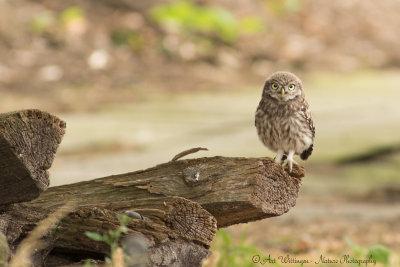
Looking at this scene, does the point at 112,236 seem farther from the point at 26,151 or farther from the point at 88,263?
the point at 26,151

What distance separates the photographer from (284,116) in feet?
16.7

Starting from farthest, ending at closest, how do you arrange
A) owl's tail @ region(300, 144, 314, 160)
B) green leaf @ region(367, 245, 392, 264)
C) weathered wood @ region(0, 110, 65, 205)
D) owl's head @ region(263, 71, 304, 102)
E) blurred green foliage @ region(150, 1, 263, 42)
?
1. blurred green foliage @ region(150, 1, 263, 42)
2. owl's tail @ region(300, 144, 314, 160)
3. owl's head @ region(263, 71, 304, 102)
4. green leaf @ region(367, 245, 392, 264)
5. weathered wood @ region(0, 110, 65, 205)

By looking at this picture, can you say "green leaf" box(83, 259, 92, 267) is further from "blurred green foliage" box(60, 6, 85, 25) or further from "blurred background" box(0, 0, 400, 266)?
"blurred green foliage" box(60, 6, 85, 25)

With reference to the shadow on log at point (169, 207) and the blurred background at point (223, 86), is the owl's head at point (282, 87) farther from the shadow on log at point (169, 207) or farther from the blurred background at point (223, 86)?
the blurred background at point (223, 86)

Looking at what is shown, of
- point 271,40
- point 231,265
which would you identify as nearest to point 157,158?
point 231,265

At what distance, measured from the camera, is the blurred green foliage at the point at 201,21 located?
16359mm

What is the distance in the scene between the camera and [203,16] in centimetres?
1659

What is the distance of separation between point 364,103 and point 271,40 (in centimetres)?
431

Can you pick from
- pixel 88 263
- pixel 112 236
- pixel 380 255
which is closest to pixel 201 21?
pixel 380 255

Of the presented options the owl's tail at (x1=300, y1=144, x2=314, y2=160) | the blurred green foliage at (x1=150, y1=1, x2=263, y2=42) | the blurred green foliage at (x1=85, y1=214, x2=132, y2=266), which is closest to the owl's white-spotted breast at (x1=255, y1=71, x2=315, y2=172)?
the owl's tail at (x1=300, y1=144, x2=314, y2=160)

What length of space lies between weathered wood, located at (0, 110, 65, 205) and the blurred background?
3.28 m

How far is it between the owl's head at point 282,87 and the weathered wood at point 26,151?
1639mm

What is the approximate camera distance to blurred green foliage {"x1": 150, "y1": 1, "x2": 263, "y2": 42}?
53.7ft

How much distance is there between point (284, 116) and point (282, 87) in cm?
21
